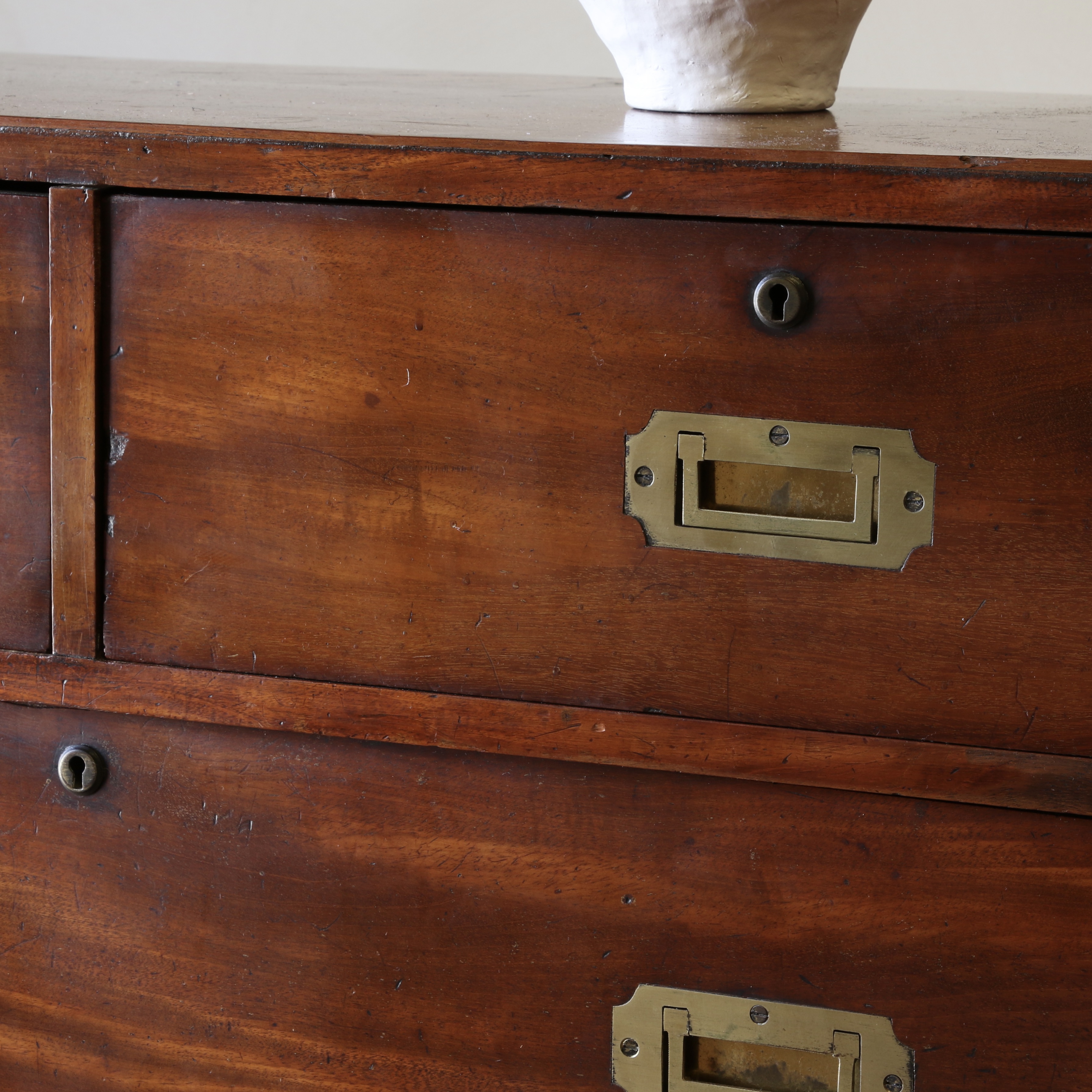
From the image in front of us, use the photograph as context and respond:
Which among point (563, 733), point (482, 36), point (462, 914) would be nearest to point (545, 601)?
point (563, 733)

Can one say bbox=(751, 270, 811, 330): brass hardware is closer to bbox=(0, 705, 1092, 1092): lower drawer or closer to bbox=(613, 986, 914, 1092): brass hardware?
bbox=(0, 705, 1092, 1092): lower drawer

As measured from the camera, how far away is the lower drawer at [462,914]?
604 millimetres

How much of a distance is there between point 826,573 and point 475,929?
0.83 feet

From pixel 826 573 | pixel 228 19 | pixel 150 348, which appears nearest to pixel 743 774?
pixel 826 573

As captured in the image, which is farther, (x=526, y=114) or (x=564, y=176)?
(x=526, y=114)

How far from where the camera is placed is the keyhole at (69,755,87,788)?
0.68 metres

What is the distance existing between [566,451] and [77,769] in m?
0.31

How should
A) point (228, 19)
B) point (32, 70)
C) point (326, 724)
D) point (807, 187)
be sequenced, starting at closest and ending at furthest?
1. point (807, 187)
2. point (326, 724)
3. point (32, 70)
4. point (228, 19)

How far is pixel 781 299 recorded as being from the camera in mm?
562

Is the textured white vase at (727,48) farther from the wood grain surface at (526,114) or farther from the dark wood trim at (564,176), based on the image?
the dark wood trim at (564,176)

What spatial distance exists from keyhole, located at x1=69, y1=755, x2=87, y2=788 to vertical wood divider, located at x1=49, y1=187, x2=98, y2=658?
0.19ft

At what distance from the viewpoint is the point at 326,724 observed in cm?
65

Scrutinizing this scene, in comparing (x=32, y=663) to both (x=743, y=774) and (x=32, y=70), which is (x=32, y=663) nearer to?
(x=743, y=774)

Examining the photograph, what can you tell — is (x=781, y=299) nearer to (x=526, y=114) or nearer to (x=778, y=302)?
Result: (x=778, y=302)
